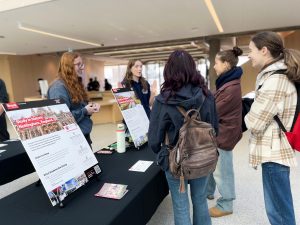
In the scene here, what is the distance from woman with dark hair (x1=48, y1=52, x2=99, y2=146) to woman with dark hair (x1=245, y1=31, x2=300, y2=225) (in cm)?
118

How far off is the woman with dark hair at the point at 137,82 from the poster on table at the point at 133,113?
14 centimetres

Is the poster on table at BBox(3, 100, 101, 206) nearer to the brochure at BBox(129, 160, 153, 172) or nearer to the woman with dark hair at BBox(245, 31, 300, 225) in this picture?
the brochure at BBox(129, 160, 153, 172)

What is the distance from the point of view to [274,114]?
1311 millimetres

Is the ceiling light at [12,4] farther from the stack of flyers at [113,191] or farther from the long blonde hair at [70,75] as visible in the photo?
the stack of flyers at [113,191]

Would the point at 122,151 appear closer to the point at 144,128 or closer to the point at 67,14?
the point at 144,128

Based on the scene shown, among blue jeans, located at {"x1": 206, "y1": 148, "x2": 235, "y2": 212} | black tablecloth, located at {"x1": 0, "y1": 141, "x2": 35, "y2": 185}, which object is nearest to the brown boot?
blue jeans, located at {"x1": 206, "y1": 148, "x2": 235, "y2": 212}

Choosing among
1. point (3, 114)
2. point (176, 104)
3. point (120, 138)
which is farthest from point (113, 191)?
point (3, 114)

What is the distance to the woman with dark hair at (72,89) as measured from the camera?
1710 millimetres

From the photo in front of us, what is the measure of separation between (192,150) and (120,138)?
91 cm

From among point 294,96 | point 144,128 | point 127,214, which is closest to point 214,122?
point 294,96

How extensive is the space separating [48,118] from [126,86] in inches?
46.4

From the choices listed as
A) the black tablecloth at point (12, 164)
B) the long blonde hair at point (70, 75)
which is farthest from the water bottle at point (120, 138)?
the black tablecloth at point (12, 164)

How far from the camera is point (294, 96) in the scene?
51.5 inches

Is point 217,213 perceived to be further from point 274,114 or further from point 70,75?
point 70,75
